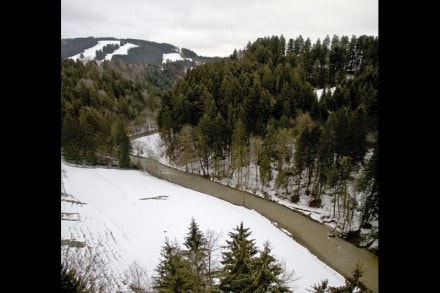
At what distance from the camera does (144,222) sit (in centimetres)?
2436

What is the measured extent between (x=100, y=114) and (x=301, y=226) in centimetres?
3188

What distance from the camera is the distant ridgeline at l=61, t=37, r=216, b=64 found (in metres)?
146

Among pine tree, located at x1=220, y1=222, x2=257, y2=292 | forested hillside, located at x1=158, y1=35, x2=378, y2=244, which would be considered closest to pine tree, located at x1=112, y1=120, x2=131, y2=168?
forested hillside, located at x1=158, y1=35, x2=378, y2=244

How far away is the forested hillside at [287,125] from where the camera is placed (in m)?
27.5

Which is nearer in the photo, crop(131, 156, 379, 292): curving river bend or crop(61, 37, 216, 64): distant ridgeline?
crop(131, 156, 379, 292): curving river bend

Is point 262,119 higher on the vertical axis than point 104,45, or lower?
lower

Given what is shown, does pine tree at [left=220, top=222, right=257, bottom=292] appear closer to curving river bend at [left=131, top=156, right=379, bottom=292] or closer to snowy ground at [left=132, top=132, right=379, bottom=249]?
curving river bend at [left=131, top=156, right=379, bottom=292]

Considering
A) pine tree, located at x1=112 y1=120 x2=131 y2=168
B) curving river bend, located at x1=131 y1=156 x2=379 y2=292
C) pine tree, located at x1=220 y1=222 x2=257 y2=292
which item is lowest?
curving river bend, located at x1=131 y1=156 x2=379 y2=292

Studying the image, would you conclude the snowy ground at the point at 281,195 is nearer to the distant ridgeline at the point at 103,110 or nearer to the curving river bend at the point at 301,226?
the curving river bend at the point at 301,226

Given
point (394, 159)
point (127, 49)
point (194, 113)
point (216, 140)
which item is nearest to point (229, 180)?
point (216, 140)

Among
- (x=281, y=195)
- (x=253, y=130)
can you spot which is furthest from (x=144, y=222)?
(x=253, y=130)

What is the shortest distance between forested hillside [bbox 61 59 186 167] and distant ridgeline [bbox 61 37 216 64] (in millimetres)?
79899

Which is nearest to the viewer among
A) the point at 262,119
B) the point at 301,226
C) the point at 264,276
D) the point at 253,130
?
the point at 264,276

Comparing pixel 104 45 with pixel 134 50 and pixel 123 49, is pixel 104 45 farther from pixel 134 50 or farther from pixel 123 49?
pixel 134 50
